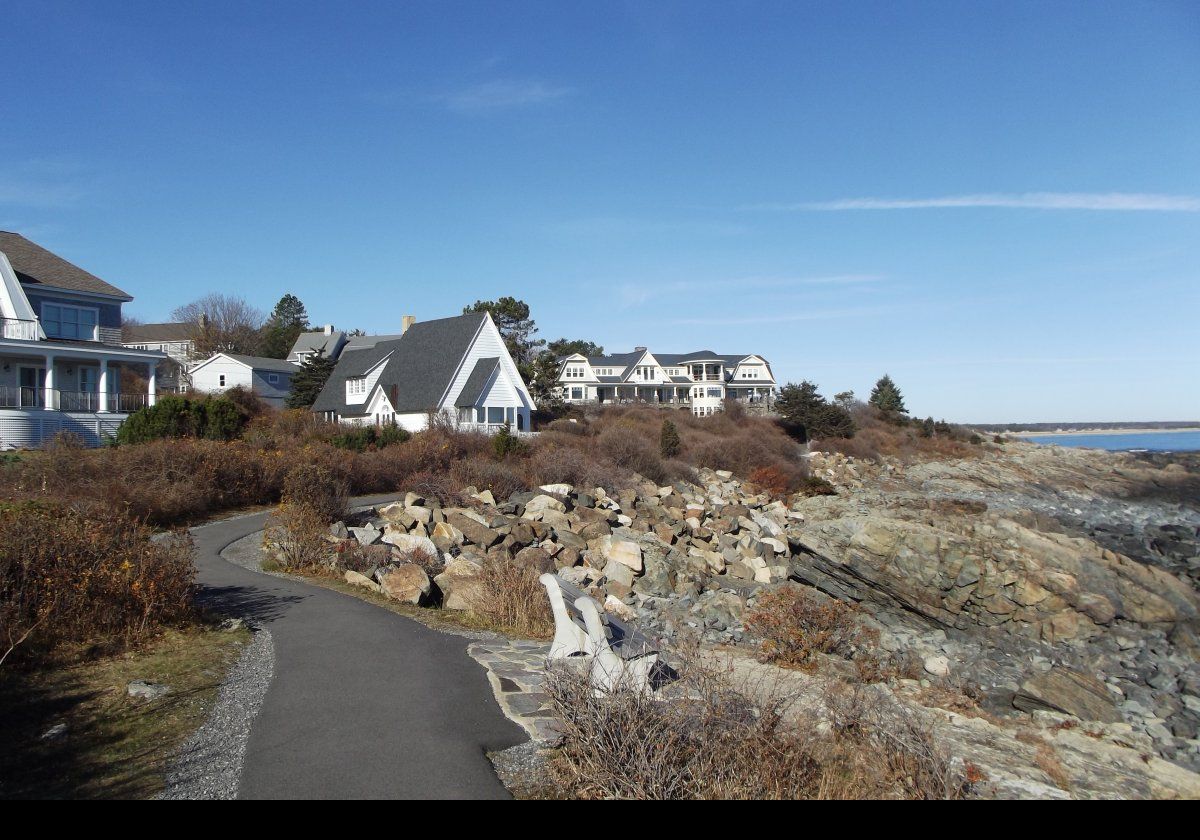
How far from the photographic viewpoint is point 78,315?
33.9m

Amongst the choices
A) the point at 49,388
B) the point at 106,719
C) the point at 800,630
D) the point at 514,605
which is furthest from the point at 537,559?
the point at 49,388

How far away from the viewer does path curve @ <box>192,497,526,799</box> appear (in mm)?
5547

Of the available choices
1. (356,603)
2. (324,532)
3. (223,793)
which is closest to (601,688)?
(223,793)

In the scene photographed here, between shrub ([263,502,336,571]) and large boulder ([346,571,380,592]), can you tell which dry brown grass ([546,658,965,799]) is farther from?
shrub ([263,502,336,571])

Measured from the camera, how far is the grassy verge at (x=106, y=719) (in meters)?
5.51

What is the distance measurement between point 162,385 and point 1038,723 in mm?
60033

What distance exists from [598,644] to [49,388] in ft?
107

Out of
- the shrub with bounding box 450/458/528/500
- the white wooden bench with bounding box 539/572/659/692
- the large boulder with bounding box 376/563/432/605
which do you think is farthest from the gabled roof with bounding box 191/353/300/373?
the white wooden bench with bounding box 539/572/659/692

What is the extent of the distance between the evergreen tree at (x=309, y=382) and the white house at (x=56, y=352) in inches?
681

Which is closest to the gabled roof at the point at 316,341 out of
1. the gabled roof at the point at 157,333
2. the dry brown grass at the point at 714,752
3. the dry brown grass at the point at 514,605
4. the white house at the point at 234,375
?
the white house at the point at 234,375

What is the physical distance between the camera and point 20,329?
30.8m

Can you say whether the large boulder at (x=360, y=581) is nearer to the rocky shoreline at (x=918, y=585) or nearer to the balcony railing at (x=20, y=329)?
the rocky shoreline at (x=918, y=585)

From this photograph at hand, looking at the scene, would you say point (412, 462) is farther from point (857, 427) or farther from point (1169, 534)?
point (857, 427)

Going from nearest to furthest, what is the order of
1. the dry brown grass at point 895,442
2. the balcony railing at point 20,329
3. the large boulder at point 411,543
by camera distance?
the large boulder at point 411,543, the balcony railing at point 20,329, the dry brown grass at point 895,442
